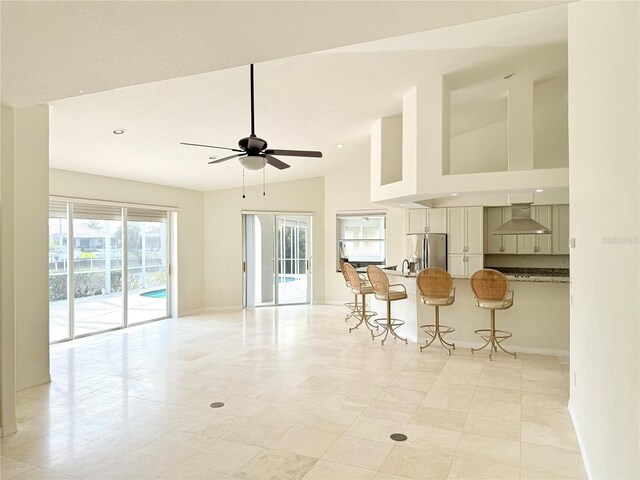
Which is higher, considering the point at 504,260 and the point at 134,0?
the point at 134,0

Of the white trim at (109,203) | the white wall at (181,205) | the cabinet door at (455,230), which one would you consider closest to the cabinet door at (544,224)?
the cabinet door at (455,230)

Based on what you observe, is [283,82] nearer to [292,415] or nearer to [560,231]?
[292,415]

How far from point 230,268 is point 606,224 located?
7957mm

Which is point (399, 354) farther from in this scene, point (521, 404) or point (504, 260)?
point (504, 260)

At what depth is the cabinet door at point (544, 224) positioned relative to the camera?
7336 millimetres

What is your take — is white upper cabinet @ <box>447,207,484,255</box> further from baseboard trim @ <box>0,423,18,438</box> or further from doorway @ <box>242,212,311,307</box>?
baseboard trim @ <box>0,423,18,438</box>

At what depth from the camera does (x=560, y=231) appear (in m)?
7.29

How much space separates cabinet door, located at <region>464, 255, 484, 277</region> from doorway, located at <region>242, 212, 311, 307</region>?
3631mm

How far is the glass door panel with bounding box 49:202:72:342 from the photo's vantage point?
604cm

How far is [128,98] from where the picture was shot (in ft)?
13.7

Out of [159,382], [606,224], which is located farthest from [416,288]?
[606,224]

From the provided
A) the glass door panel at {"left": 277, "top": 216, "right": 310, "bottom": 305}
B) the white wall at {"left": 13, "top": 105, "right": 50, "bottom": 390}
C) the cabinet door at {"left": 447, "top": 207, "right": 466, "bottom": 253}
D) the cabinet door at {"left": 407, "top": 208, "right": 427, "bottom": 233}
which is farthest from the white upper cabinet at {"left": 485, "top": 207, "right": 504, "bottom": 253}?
the white wall at {"left": 13, "top": 105, "right": 50, "bottom": 390}

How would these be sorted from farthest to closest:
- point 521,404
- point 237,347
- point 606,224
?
point 237,347 < point 521,404 < point 606,224

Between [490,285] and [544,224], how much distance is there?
3109mm
